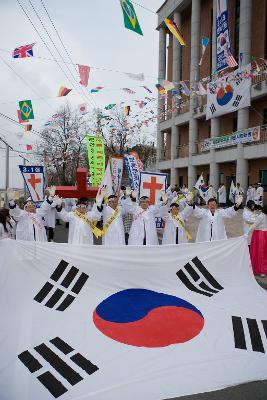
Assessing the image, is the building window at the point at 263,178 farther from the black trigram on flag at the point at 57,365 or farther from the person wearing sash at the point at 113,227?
the black trigram on flag at the point at 57,365

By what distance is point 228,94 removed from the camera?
72.4 feet

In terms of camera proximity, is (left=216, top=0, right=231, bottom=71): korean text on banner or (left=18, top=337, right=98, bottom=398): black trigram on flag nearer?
(left=18, top=337, right=98, bottom=398): black trigram on flag

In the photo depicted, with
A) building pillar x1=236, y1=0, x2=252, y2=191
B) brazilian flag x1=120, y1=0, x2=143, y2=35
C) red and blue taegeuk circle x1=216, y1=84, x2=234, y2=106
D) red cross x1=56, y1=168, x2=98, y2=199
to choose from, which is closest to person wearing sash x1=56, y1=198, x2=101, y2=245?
red cross x1=56, y1=168, x2=98, y2=199

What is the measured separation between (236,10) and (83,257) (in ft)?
87.9

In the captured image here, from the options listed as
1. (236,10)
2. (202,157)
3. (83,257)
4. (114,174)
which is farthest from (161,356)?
(236,10)

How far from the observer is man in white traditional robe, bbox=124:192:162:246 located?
798 cm

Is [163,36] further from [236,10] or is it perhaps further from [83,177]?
[83,177]

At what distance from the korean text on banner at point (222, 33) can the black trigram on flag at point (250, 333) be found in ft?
48.8

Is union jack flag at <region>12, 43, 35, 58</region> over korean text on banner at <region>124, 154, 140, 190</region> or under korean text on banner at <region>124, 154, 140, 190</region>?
over

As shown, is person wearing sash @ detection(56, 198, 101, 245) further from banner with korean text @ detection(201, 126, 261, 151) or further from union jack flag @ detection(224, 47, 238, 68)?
banner with korean text @ detection(201, 126, 261, 151)

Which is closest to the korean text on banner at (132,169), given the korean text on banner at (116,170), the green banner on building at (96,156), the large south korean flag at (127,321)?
the green banner on building at (96,156)

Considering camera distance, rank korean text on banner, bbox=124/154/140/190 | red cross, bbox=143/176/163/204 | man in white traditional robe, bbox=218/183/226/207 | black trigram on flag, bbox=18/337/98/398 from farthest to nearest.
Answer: man in white traditional robe, bbox=218/183/226/207 < korean text on banner, bbox=124/154/140/190 < red cross, bbox=143/176/163/204 < black trigram on flag, bbox=18/337/98/398

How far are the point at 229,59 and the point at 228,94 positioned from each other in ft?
21.1

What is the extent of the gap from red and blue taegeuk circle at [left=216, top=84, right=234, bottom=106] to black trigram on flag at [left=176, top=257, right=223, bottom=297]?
18.4m
